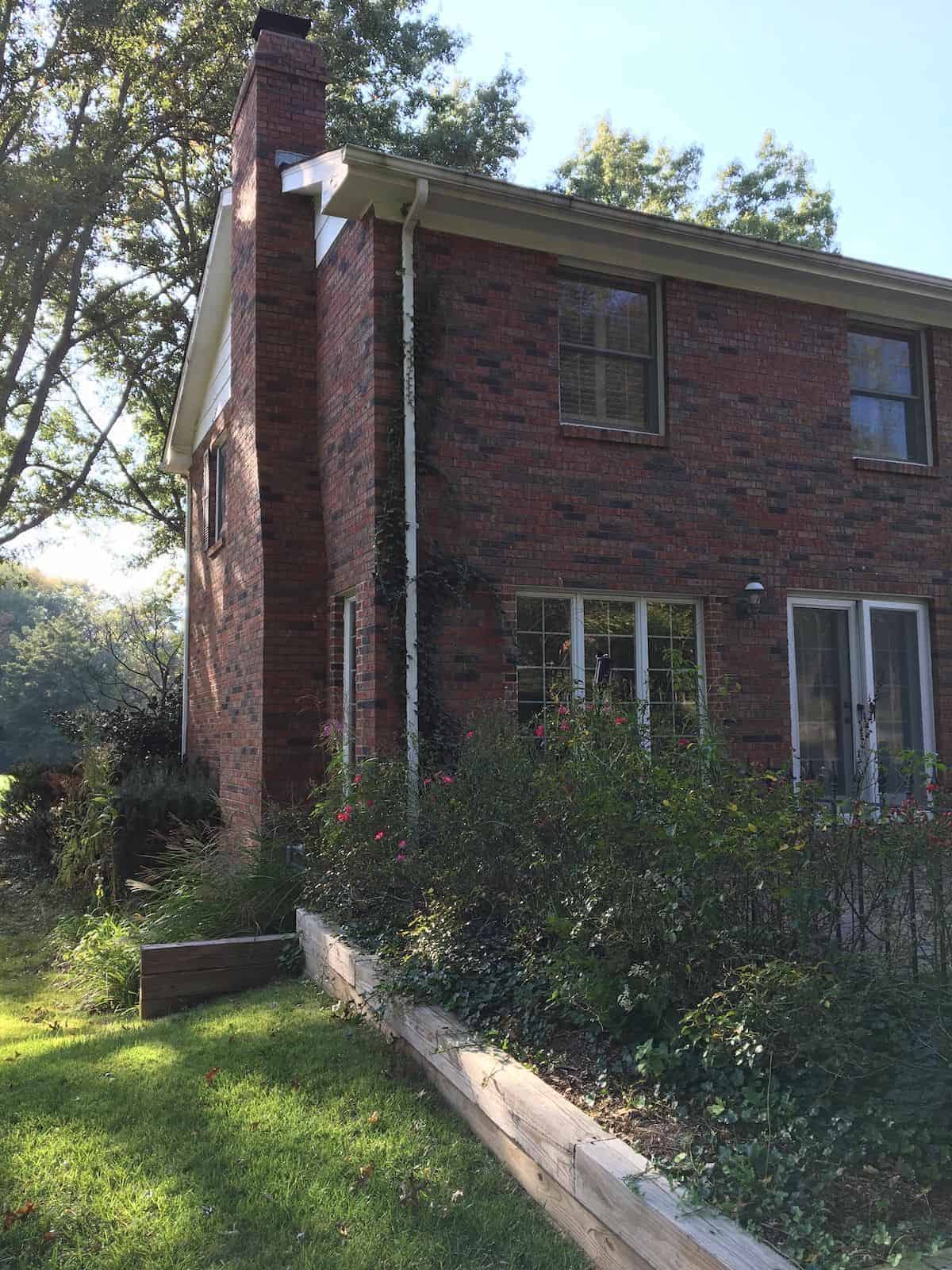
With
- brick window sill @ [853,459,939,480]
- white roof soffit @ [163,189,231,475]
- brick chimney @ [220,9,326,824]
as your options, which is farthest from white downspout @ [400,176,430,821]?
brick window sill @ [853,459,939,480]

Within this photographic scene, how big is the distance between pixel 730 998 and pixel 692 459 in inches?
244

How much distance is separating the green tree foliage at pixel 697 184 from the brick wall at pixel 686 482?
18.5 meters

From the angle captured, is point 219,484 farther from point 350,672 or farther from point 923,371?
point 923,371

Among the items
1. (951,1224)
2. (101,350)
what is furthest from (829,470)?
(101,350)

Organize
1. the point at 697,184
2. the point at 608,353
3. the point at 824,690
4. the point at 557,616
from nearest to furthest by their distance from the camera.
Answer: the point at 557,616 → the point at 608,353 → the point at 824,690 → the point at 697,184

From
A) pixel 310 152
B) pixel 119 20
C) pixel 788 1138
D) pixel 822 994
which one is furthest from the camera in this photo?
pixel 119 20

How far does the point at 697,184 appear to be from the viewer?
Answer: 26547 mm

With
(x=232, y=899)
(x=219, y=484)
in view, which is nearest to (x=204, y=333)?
(x=219, y=484)

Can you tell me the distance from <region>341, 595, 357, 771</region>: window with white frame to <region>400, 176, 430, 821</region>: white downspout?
904 mm

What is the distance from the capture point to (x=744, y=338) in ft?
29.3

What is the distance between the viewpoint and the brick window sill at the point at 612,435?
8148 mm

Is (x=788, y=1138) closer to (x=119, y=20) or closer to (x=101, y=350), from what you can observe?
(x=119, y=20)

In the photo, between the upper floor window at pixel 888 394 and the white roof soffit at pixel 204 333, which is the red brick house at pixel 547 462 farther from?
the white roof soffit at pixel 204 333

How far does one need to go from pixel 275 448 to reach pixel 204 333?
12.2 feet
